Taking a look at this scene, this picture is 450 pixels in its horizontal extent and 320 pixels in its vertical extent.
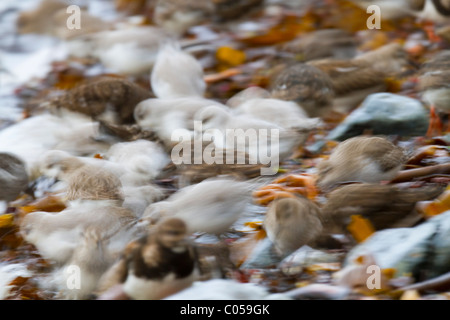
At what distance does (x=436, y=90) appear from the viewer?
3506 mm

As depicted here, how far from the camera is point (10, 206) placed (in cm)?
338

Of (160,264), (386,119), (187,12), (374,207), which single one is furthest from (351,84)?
(160,264)

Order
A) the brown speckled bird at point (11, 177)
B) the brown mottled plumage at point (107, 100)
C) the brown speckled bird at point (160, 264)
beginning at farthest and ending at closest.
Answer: the brown mottled plumage at point (107, 100) < the brown speckled bird at point (11, 177) < the brown speckled bird at point (160, 264)

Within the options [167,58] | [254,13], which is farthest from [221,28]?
[167,58]

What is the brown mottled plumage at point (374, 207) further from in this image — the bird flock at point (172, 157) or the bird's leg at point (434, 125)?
the bird's leg at point (434, 125)

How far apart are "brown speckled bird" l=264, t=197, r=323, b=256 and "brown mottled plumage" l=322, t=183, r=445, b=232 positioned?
7 centimetres

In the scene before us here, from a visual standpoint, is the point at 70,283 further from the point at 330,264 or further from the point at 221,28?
the point at 221,28

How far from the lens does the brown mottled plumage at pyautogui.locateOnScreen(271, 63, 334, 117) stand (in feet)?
12.6

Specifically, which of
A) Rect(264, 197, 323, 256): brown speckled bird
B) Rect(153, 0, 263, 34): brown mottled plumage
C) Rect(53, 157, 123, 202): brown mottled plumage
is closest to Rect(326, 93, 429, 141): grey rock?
Rect(264, 197, 323, 256): brown speckled bird

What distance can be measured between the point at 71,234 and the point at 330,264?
94 centimetres

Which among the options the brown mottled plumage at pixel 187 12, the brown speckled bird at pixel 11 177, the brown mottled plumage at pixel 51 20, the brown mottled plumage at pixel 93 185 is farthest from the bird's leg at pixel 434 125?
the brown mottled plumage at pixel 51 20

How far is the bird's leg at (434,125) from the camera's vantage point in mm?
3540

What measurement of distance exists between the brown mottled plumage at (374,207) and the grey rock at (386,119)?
924mm

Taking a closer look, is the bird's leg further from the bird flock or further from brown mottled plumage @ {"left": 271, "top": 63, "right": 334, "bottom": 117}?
brown mottled plumage @ {"left": 271, "top": 63, "right": 334, "bottom": 117}
